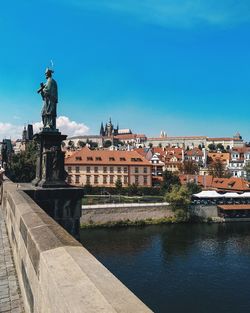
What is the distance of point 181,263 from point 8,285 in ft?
82.5

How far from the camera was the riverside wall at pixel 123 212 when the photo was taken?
41.9 meters

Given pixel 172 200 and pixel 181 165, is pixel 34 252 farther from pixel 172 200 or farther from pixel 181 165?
pixel 181 165

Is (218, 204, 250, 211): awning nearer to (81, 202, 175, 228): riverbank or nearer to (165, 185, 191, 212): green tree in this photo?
(165, 185, 191, 212): green tree

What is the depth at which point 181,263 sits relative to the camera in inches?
1125

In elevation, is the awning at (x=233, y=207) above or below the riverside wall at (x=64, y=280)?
below

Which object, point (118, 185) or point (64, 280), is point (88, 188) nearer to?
point (118, 185)

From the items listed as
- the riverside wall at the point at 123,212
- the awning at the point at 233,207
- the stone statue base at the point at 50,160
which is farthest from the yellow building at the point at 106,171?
the stone statue base at the point at 50,160

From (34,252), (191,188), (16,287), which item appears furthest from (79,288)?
(191,188)

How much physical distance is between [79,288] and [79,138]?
181529 mm

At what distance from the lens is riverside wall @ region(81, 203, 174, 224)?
41.9 meters

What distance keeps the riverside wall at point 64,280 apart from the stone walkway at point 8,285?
7.5 inches

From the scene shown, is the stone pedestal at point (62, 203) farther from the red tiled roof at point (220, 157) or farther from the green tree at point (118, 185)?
the red tiled roof at point (220, 157)

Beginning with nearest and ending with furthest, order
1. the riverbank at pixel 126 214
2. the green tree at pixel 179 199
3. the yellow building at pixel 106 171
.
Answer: the riverbank at pixel 126 214 < the green tree at pixel 179 199 < the yellow building at pixel 106 171

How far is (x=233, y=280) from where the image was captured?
24594 millimetres
